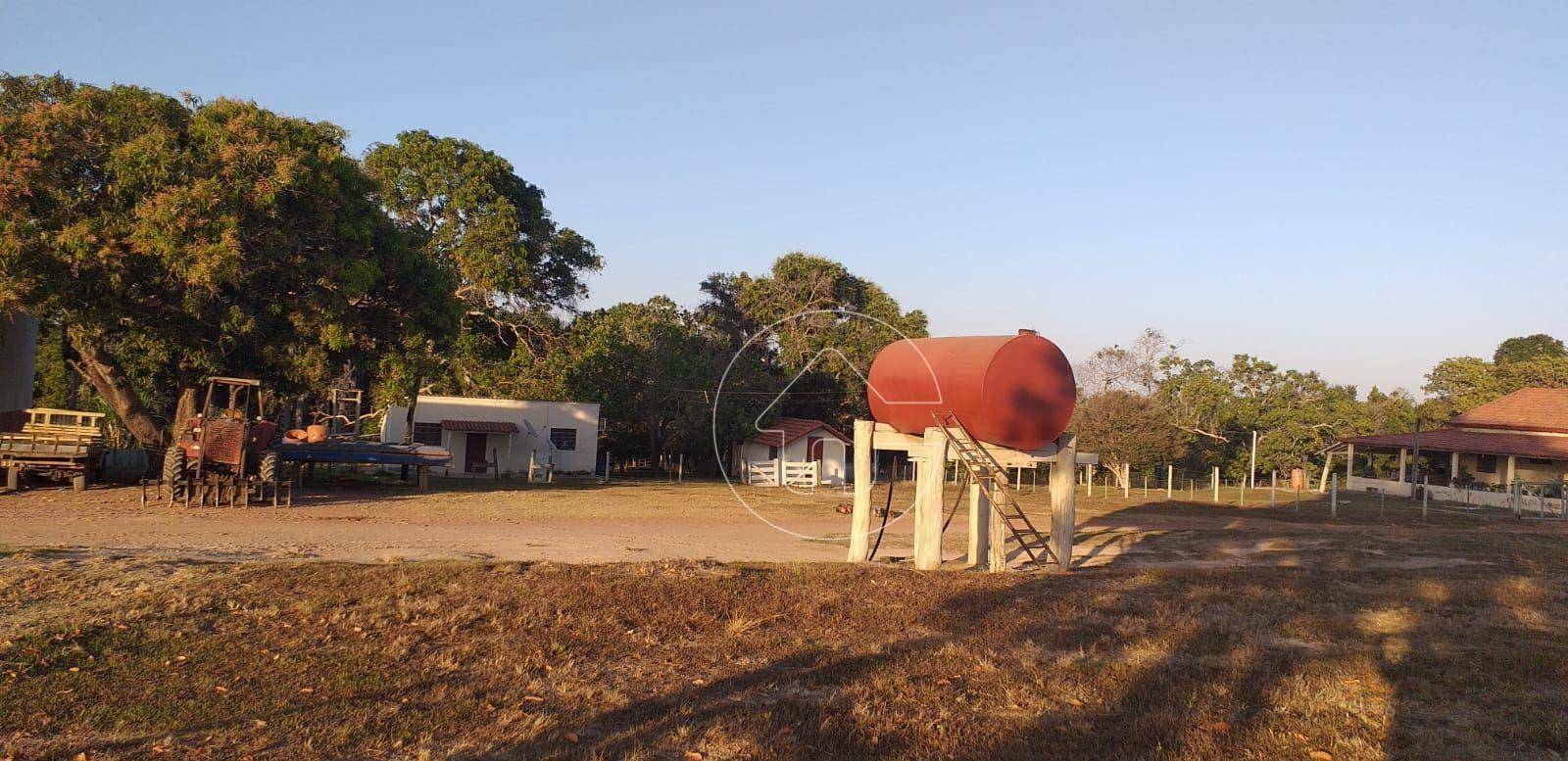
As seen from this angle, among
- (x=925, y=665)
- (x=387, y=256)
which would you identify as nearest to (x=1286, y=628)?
(x=925, y=665)

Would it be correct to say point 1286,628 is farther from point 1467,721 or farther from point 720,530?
point 720,530

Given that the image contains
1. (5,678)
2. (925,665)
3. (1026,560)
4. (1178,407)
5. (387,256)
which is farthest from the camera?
(1178,407)

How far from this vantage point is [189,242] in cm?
2242

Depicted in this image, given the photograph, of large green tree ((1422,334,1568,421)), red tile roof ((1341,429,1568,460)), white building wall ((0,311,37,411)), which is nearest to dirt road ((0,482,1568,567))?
white building wall ((0,311,37,411))

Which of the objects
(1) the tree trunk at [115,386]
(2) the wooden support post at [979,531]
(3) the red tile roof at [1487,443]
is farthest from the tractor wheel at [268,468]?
(3) the red tile roof at [1487,443]

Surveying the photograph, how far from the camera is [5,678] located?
8.02 meters

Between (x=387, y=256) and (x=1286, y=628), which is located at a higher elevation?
(x=387, y=256)

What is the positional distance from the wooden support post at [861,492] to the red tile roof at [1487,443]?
1477 inches

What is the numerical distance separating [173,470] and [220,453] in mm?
1000

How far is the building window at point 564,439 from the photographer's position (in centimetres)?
4844

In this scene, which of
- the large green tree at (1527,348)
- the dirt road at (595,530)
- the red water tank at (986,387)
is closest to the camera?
the red water tank at (986,387)

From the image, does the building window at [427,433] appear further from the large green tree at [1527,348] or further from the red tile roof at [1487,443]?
the large green tree at [1527,348]

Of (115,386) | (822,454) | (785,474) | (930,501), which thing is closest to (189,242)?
(115,386)

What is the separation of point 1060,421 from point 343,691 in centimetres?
1172
